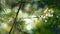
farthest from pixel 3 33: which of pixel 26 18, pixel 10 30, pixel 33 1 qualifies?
pixel 33 1

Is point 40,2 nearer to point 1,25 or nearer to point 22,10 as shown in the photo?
point 22,10

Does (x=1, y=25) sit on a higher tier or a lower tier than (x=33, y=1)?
lower

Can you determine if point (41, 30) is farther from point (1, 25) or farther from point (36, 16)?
point (1, 25)

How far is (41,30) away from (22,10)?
18 centimetres

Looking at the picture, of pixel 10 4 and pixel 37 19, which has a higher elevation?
pixel 10 4

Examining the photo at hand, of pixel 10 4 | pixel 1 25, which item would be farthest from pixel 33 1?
pixel 1 25

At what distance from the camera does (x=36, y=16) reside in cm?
134

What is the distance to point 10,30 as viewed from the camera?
1354 millimetres

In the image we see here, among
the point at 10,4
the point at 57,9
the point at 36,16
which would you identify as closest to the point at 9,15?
the point at 10,4

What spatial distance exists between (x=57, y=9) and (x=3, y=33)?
39 cm

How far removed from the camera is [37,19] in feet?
4.40

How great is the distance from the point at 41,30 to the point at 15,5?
9.4 inches

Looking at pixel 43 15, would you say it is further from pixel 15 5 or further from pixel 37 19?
pixel 15 5

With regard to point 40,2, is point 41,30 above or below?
below
